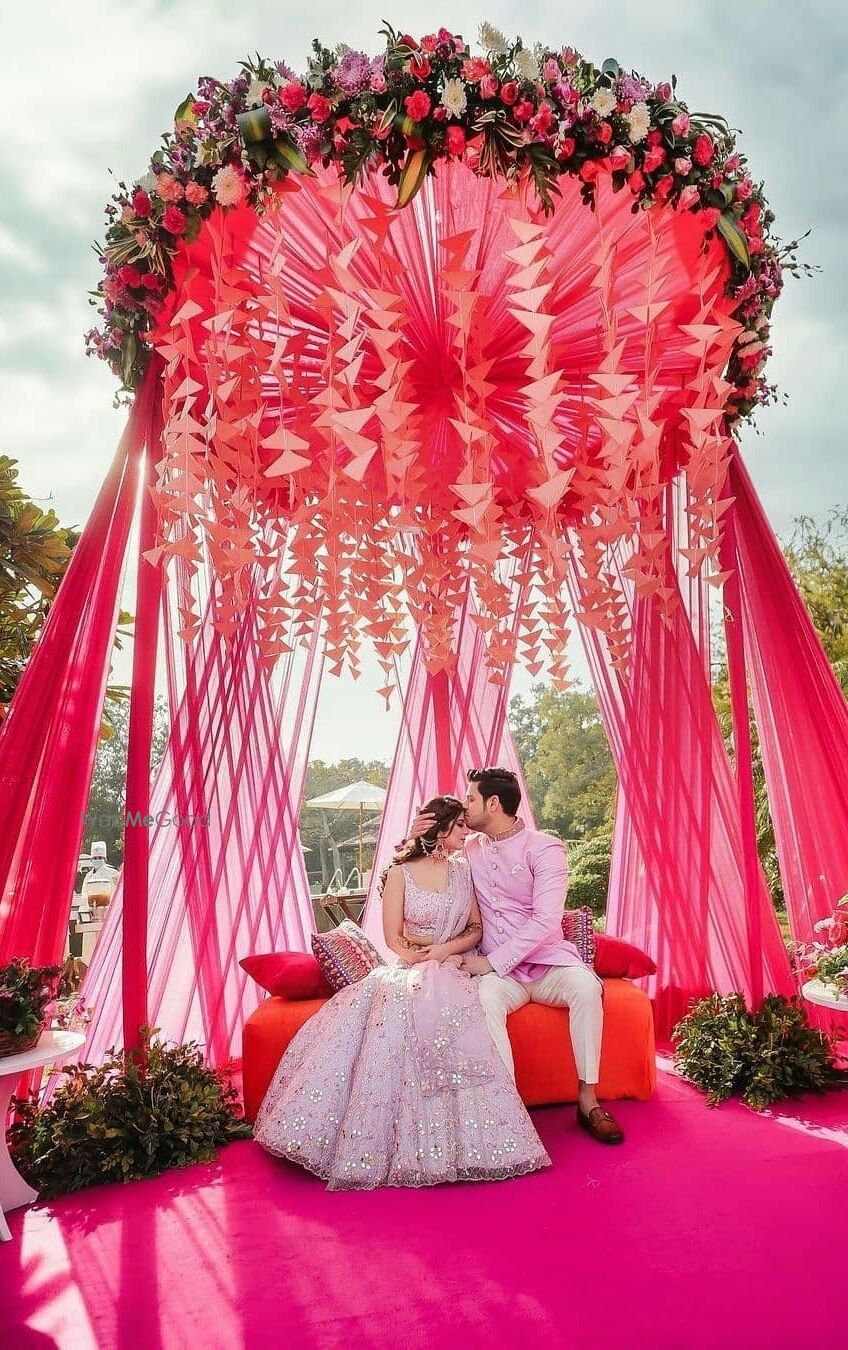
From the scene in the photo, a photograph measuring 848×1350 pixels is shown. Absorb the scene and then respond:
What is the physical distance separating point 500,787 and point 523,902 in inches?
19.9

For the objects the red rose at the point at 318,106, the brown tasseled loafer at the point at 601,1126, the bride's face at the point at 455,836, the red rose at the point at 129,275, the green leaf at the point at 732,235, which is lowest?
the brown tasseled loafer at the point at 601,1126

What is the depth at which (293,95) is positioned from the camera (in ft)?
8.35

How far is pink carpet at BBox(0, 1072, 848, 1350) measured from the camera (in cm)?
200

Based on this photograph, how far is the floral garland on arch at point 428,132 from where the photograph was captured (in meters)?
2.55

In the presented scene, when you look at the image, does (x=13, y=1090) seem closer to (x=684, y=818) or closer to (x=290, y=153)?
(x=684, y=818)

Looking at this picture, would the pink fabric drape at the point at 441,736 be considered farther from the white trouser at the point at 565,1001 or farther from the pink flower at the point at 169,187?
the pink flower at the point at 169,187

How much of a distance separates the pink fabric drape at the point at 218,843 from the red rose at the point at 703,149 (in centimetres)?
244

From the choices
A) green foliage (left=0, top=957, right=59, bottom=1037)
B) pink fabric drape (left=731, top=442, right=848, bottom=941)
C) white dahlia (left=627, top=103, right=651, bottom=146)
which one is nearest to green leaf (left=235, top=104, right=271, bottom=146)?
white dahlia (left=627, top=103, right=651, bottom=146)

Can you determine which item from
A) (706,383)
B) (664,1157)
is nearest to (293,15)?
(706,383)

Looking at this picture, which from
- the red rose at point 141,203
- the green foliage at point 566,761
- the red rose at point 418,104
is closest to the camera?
the red rose at point 418,104

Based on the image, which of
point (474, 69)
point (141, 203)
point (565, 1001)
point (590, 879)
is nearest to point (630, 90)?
point (474, 69)

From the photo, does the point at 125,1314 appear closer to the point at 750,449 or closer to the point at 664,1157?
the point at 664,1157

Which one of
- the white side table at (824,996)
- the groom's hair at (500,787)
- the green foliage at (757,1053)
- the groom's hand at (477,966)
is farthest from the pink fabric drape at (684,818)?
the groom's hand at (477,966)

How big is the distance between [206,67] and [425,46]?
0.80 m
